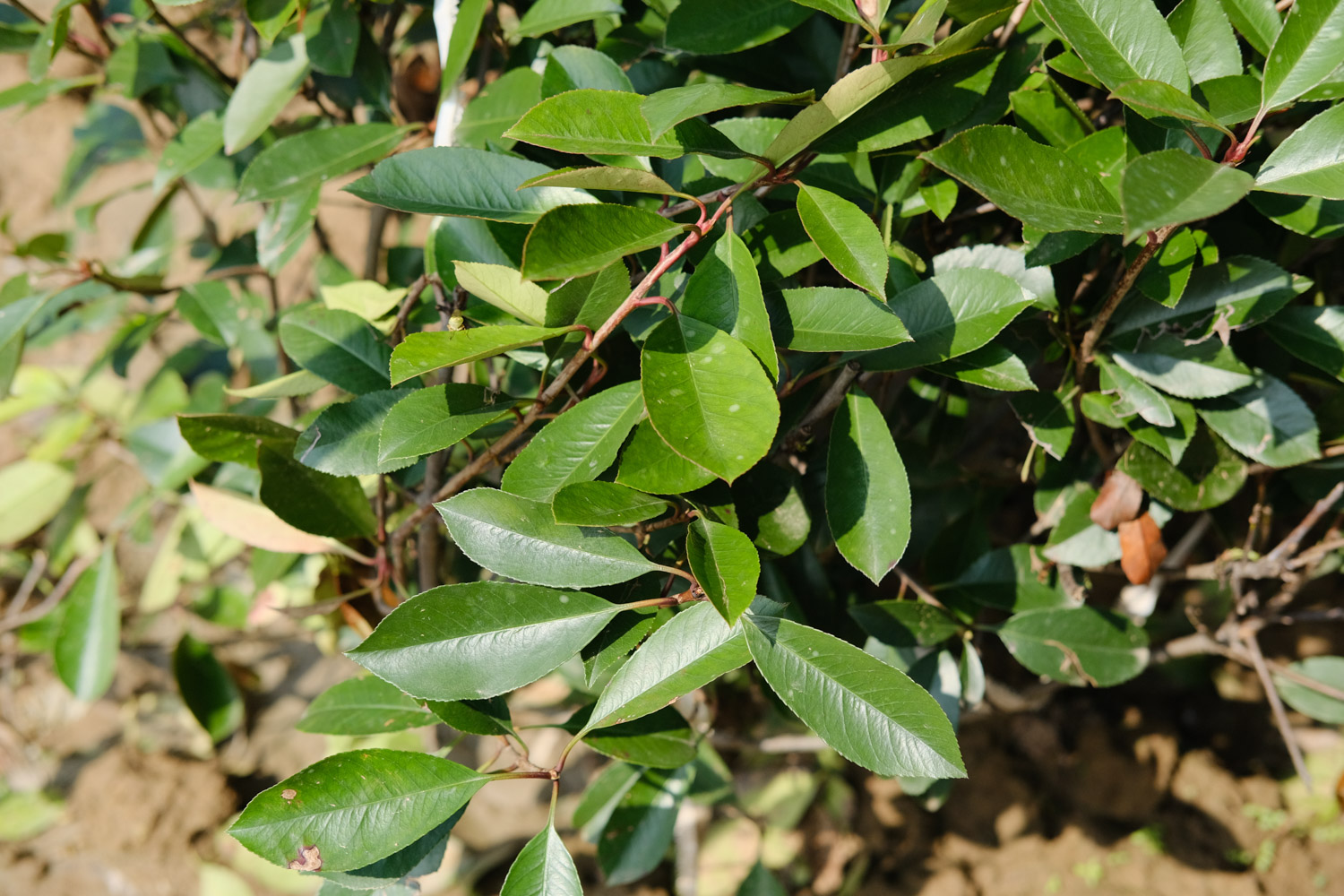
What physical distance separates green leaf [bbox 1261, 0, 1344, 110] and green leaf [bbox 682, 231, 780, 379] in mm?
339

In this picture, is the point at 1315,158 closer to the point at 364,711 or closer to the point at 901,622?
the point at 901,622

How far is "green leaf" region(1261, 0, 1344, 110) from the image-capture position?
54 centimetres

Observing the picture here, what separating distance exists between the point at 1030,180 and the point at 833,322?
0.50 ft

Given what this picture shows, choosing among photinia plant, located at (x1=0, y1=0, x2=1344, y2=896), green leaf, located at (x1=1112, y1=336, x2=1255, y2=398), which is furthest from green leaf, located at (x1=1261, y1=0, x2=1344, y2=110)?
green leaf, located at (x1=1112, y1=336, x2=1255, y2=398)

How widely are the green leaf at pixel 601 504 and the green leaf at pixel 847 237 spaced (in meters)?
0.21

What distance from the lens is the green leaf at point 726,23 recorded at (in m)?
0.72

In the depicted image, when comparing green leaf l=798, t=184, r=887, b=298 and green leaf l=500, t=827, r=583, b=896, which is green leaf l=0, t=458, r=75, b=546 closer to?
green leaf l=500, t=827, r=583, b=896

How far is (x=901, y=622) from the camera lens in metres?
0.88

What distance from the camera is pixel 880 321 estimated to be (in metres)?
0.59

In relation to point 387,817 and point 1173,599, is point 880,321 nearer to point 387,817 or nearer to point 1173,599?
point 387,817

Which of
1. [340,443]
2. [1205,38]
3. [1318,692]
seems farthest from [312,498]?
[1318,692]

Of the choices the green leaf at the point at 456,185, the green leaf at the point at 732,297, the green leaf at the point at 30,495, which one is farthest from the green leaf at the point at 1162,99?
the green leaf at the point at 30,495

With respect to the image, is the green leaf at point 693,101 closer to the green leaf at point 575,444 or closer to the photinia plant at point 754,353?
the photinia plant at point 754,353

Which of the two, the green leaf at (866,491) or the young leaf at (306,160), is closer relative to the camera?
the green leaf at (866,491)
